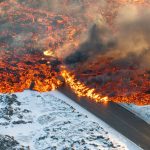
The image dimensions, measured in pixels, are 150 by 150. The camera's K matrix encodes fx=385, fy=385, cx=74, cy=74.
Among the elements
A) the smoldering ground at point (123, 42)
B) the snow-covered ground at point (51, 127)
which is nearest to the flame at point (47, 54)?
the smoldering ground at point (123, 42)

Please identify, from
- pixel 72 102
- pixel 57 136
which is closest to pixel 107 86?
pixel 72 102

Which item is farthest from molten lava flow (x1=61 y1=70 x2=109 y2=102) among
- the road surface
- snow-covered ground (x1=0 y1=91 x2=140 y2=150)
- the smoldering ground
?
the smoldering ground

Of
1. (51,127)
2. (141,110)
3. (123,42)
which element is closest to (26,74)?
(51,127)

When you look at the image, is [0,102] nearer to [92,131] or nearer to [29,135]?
[29,135]

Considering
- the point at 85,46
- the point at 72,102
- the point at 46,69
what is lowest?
the point at 72,102

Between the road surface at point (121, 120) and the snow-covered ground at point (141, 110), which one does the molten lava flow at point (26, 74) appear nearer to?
the road surface at point (121, 120)

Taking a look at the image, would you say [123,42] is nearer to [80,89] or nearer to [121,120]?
[80,89]

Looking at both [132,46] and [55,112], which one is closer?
[55,112]

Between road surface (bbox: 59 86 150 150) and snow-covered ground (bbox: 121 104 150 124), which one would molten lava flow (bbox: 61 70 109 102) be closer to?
road surface (bbox: 59 86 150 150)
